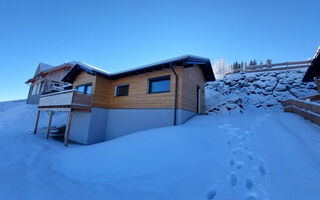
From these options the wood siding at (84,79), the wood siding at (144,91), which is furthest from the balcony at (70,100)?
the wood siding at (84,79)

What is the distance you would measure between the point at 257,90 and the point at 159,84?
544 inches

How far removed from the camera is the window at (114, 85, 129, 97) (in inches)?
392

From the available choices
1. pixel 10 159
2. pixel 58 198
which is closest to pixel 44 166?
pixel 10 159

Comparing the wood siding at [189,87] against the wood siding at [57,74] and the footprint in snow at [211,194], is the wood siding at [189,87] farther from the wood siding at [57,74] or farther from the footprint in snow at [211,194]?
the wood siding at [57,74]

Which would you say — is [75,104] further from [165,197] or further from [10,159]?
[165,197]

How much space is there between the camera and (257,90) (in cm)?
1527

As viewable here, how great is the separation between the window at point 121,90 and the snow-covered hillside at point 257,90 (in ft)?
26.1

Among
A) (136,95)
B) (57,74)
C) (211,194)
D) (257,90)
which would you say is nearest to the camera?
(211,194)

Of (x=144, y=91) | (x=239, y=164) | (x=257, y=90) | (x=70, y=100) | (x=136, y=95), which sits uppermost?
(x=257, y=90)

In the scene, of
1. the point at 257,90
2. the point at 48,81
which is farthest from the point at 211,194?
the point at 48,81

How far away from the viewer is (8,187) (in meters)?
3.22

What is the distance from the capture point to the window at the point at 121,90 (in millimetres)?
9962

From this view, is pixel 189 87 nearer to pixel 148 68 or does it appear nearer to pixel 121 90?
pixel 148 68

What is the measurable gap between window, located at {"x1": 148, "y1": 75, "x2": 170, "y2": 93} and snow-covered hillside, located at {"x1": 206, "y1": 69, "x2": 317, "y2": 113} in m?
6.28
